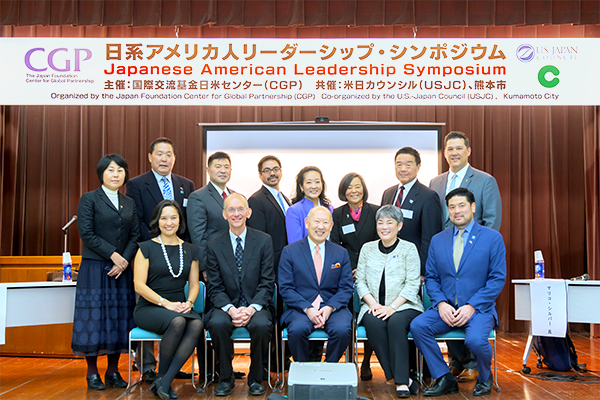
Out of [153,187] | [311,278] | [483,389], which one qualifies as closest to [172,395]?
[311,278]

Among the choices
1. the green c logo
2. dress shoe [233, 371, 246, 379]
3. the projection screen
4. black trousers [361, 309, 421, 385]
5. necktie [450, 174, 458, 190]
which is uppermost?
the green c logo

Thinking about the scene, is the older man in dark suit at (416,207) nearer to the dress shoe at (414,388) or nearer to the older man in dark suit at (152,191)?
the dress shoe at (414,388)

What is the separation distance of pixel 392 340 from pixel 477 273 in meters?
0.73

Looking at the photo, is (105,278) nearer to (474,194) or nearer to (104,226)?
(104,226)

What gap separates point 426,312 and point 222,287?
4.62ft

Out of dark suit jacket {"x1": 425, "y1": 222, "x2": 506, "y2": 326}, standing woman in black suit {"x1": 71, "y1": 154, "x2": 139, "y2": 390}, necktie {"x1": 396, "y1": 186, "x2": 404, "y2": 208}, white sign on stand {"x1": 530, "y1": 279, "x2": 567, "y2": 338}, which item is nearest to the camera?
dark suit jacket {"x1": 425, "y1": 222, "x2": 506, "y2": 326}

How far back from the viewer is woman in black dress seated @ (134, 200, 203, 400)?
337 cm

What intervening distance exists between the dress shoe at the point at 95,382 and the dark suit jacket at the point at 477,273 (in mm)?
2353

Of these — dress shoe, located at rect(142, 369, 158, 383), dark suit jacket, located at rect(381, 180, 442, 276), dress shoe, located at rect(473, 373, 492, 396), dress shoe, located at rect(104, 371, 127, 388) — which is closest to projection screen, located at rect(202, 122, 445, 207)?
dark suit jacket, located at rect(381, 180, 442, 276)

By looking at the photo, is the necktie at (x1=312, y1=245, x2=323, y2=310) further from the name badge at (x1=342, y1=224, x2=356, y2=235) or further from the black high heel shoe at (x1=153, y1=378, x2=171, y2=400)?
the black high heel shoe at (x1=153, y1=378, x2=171, y2=400)

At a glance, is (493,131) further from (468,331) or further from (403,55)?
(468,331)

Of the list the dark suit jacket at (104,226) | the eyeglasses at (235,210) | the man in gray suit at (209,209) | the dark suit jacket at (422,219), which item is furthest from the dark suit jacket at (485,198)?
the dark suit jacket at (104,226)

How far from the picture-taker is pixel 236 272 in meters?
3.65

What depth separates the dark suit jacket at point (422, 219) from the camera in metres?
3.93
